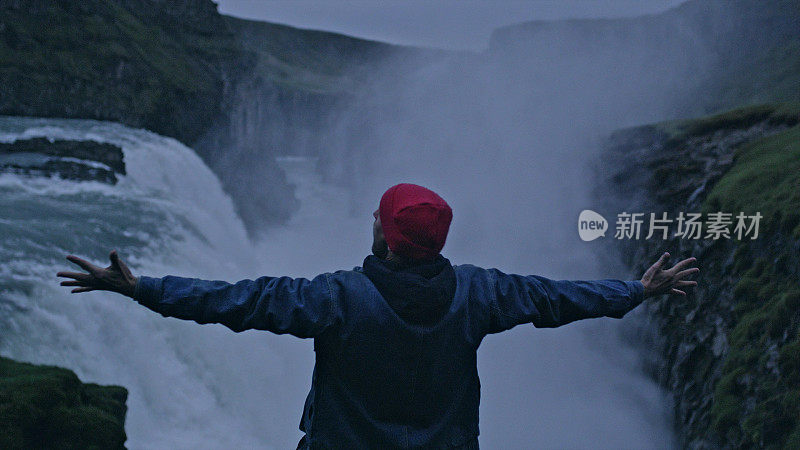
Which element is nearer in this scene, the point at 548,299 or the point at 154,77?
the point at 548,299

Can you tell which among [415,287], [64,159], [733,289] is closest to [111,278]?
[415,287]

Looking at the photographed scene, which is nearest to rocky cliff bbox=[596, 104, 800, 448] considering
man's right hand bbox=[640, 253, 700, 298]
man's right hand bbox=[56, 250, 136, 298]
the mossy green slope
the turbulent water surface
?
the mossy green slope

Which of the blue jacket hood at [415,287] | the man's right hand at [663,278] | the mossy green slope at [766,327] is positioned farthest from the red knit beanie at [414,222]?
the mossy green slope at [766,327]

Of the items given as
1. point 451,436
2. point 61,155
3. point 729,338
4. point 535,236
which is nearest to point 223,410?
point 729,338

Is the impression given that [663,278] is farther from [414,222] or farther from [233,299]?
[233,299]

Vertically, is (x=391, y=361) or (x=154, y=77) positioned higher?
(x=154, y=77)

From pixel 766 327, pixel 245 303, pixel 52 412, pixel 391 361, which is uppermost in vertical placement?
pixel 766 327

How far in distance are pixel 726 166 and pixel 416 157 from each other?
129ft

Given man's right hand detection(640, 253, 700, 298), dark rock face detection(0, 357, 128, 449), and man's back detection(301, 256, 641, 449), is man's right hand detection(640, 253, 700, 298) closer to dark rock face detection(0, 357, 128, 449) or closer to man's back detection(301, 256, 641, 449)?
man's back detection(301, 256, 641, 449)

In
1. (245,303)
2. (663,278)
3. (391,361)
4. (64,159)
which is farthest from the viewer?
(64,159)

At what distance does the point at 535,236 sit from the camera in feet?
74.1

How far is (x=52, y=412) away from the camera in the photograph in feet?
19.1

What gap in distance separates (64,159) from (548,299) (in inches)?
561

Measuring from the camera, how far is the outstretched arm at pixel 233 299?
2.23m
